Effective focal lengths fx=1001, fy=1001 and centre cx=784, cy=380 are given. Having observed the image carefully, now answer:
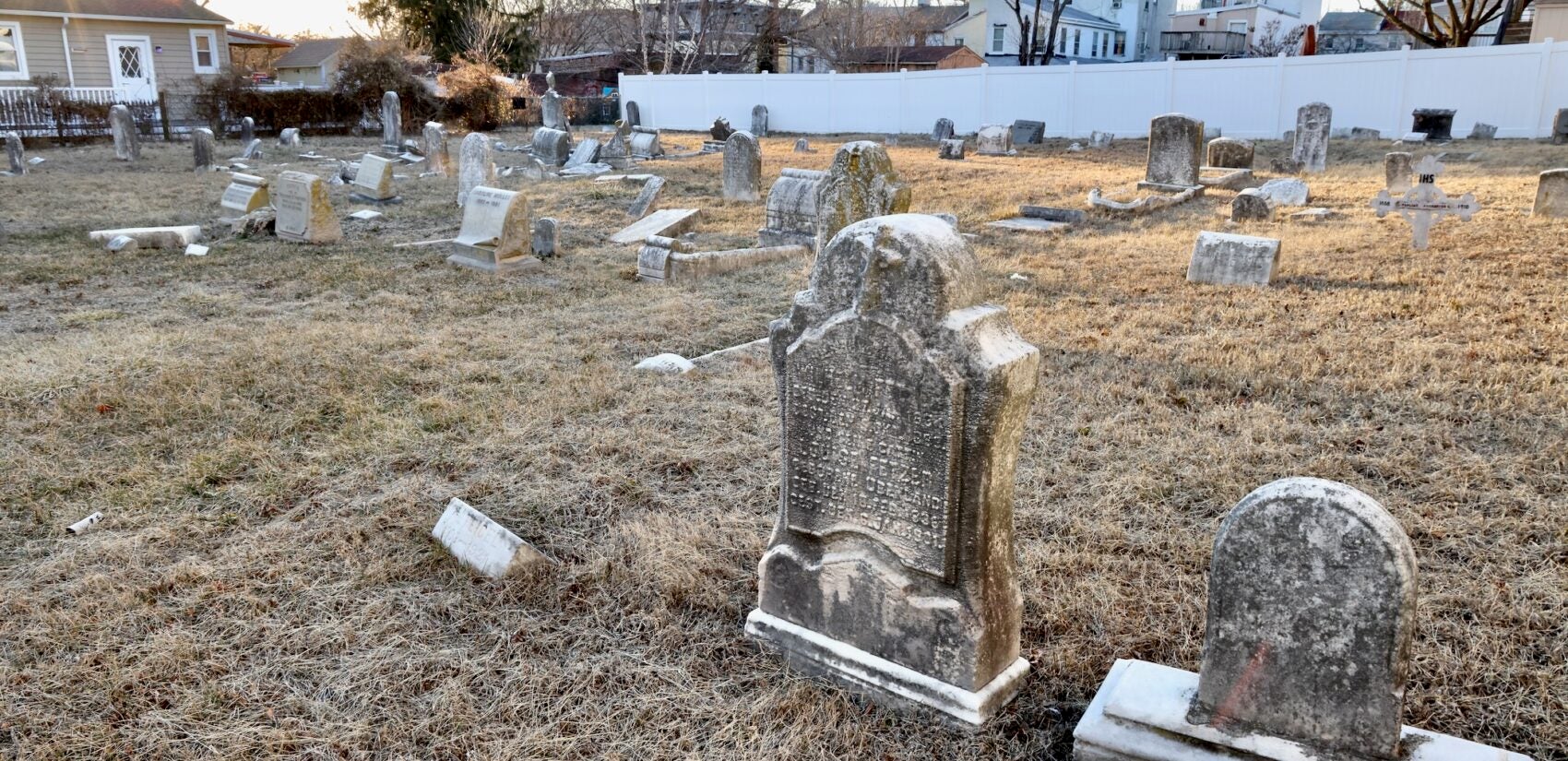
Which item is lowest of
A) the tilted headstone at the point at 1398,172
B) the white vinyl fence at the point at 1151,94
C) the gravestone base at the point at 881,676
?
the gravestone base at the point at 881,676

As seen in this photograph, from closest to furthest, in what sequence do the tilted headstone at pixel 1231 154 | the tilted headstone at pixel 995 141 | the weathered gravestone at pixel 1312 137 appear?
the weathered gravestone at pixel 1312 137 < the tilted headstone at pixel 1231 154 < the tilted headstone at pixel 995 141

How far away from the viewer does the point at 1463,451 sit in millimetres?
4766

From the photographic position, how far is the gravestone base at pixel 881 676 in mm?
3008

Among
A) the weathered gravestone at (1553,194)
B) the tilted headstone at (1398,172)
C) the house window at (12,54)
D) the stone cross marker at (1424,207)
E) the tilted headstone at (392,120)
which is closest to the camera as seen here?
the stone cross marker at (1424,207)

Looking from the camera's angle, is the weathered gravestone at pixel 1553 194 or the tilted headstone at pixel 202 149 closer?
the weathered gravestone at pixel 1553 194

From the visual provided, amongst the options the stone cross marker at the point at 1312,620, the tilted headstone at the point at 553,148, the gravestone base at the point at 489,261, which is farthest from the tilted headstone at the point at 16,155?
the stone cross marker at the point at 1312,620

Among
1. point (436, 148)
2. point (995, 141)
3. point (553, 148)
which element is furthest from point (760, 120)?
point (436, 148)

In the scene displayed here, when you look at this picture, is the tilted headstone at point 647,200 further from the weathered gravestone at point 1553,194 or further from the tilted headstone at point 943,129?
the tilted headstone at point 943,129

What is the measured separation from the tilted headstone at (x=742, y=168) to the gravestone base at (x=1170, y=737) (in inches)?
513

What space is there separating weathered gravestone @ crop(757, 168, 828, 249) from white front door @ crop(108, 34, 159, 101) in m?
28.3

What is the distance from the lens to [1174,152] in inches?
591

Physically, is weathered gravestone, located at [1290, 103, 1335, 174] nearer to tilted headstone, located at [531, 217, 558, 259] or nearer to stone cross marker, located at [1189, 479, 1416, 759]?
tilted headstone, located at [531, 217, 558, 259]

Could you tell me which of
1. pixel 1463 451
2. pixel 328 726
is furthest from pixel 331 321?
pixel 1463 451

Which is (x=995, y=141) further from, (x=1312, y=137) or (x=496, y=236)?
(x=496, y=236)
